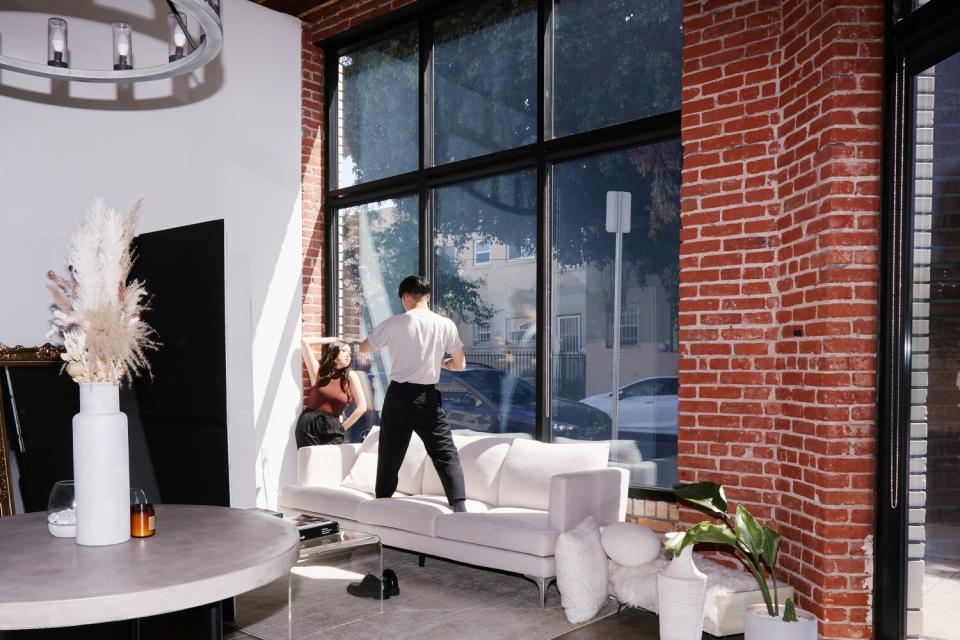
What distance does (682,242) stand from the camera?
416cm

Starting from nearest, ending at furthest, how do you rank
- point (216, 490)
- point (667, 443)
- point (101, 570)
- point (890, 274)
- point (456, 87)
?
point (101, 570) → point (890, 274) → point (216, 490) → point (667, 443) → point (456, 87)

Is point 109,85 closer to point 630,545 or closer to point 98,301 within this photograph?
point 98,301

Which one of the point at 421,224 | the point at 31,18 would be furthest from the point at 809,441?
the point at 31,18

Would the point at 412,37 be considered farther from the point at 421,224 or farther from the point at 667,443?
the point at 667,443

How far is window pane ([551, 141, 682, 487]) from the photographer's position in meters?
4.60

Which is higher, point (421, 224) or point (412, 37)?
point (412, 37)

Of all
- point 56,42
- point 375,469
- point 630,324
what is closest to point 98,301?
point 56,42

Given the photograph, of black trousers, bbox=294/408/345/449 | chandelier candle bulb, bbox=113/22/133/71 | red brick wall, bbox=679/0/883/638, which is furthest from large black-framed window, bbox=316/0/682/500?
chandelier candle bulb, bbox=113/22/133/71

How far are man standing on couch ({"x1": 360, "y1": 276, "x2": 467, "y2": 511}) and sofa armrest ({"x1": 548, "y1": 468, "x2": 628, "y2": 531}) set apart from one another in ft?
2.64

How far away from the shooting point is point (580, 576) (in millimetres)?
3719

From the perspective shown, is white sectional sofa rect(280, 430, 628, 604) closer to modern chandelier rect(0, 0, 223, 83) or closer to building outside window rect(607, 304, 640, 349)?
building outside window rect(607, 304, 640, 349)

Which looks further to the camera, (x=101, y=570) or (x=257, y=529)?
(x=257, y=529)

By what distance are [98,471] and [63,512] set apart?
9.8 inches

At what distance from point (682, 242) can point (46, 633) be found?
10.8 ft
